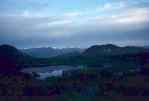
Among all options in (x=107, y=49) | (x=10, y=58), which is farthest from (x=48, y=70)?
(x=107, y=49)

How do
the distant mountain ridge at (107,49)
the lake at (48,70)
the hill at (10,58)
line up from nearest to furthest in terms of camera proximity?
the lake at (48,70)
the hill at (10,58)
the distant mountain ridge at (107,49)

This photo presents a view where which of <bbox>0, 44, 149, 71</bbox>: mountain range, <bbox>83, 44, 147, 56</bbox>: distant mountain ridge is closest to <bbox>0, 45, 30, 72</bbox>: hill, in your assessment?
<bbox>0, 44, 149, 71</bbox>: mountain range

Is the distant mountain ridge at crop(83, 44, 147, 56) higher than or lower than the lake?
higher

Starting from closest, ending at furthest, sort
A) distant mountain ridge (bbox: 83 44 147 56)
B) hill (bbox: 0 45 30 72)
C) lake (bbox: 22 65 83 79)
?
lake (bbox: 22 65 83 79)
hill (bbox: 0 45 30 72)
distant mountain ridge (bbox: 83 44 147 56)

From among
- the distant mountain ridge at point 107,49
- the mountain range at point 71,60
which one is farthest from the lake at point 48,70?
the distant mountain ridge at point 107,49

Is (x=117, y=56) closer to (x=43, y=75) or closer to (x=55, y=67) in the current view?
(x=55, y=67)

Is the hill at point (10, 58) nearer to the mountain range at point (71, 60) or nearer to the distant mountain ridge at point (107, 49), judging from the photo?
the mountain range at point (71, 60)

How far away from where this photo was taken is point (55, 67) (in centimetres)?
1908

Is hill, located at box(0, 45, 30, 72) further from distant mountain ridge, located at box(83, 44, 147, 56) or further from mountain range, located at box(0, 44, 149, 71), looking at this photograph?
distant mountain ridge, located at box(83, 44, 147, 56)

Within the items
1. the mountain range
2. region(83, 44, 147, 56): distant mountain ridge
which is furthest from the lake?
region(83, 44, 147, 56): distant mountain ridge

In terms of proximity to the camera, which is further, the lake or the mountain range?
the mountain range

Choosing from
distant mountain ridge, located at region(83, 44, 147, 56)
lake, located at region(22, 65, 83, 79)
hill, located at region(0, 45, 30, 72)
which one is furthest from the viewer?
distant mountain ridge, located at region(83, 44, 147, 56)

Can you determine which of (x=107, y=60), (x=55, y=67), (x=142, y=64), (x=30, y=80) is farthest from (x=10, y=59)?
(x=142, y=64)

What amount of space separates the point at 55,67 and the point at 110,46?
6555 millimetres
